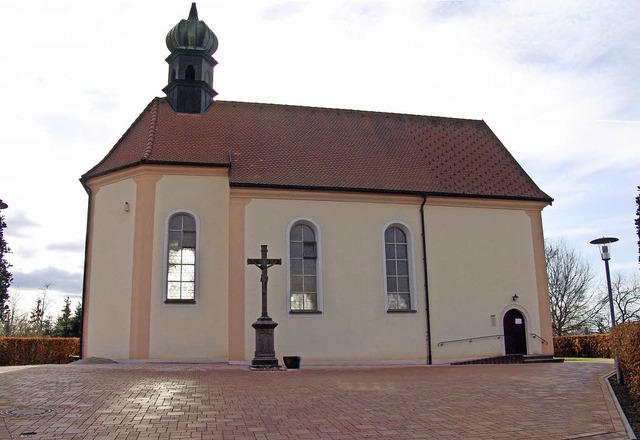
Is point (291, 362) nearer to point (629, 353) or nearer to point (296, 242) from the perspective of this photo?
point (296, 242)

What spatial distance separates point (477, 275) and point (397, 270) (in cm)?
306

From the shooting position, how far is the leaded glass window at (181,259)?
1819cm

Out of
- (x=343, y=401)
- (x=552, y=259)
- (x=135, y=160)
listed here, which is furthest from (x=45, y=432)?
(x=552, y=259)

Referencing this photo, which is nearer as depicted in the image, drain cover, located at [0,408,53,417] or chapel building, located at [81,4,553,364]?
drain cover, located at [0,408,53,417]

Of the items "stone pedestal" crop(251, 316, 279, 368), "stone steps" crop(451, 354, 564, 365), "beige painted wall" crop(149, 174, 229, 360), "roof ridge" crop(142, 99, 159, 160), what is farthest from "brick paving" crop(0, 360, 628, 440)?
"roof ridge" crop(142, 99, 159, 160)

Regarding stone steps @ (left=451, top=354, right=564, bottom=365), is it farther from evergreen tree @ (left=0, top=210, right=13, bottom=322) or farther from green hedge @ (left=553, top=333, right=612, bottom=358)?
evergreen tree @ (left=0, top=210, right=13, bottom=322)

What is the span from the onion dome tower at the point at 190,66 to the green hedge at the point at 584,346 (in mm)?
20647

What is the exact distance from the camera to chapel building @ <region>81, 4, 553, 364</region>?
59.3ft

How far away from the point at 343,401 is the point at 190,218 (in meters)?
10.9

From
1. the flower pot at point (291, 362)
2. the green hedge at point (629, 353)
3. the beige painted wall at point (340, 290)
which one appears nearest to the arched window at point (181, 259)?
the beige painted wall at point (340, 290)

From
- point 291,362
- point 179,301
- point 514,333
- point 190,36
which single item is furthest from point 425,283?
point 190,36

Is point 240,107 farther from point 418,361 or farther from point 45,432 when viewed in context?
point 45,432

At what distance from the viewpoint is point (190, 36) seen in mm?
22688

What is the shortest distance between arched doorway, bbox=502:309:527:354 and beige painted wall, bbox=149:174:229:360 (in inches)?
397
